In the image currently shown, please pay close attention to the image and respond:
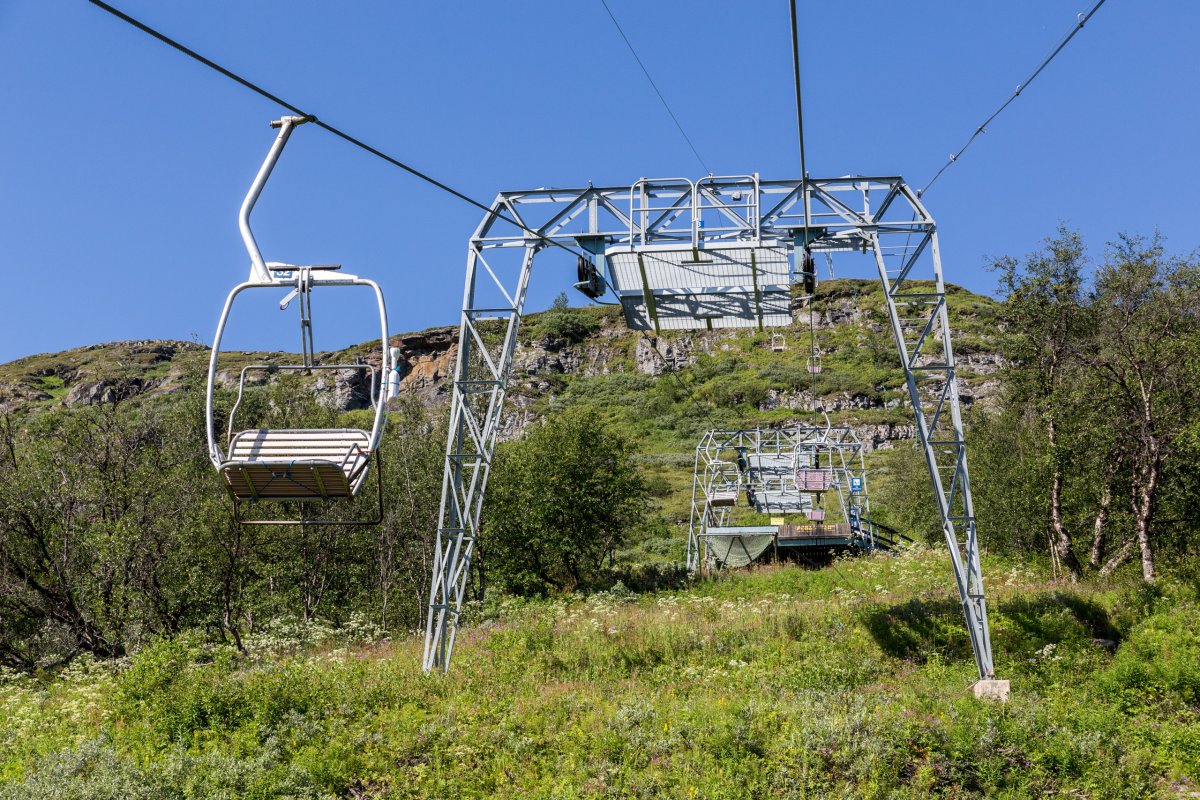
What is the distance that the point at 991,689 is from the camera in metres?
13.7

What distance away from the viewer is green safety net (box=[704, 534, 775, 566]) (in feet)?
101

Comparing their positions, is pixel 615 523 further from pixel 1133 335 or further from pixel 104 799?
pixel 104 799

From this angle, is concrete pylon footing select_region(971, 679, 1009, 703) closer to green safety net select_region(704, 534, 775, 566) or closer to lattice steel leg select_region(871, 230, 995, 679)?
lattice steel leg select_region(871, 230, 995, 679)

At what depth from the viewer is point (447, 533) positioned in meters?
16.0

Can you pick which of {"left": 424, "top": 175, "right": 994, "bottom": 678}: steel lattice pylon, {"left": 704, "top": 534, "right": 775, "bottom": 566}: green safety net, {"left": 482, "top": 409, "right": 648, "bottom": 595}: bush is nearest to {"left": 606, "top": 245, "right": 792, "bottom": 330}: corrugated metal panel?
{"left": 424, "top": 175, "right": 994, "bottom": 678}: steel lattice pylon

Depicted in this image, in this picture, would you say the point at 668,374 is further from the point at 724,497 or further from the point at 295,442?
the point at 295,442

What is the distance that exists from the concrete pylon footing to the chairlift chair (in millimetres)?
9283

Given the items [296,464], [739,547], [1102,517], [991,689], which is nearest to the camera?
[296,464]

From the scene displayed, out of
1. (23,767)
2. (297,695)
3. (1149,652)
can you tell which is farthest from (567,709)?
(1149,652)

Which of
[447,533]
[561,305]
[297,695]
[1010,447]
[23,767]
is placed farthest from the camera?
[561,305]

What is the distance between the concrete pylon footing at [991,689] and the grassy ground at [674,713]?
0.48m

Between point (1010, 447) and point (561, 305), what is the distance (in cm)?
11808

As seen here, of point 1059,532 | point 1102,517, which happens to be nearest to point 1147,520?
point 1102,517

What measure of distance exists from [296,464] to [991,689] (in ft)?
33.9
